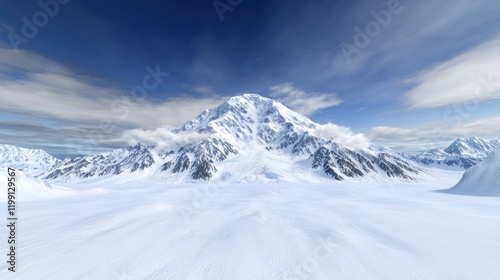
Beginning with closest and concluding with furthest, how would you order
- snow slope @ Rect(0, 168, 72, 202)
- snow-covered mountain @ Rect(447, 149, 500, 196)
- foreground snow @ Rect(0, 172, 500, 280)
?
foreground snow @ Rect(0, 172, 500, 280), snow slope @ Rect(0, 168, 72, 202), snow-covered mountain @ Rect(447, 149, 500, 196)

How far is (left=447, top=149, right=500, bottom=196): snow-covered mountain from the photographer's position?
36.9 m

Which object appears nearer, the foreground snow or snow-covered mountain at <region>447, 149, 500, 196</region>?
the foreground snow

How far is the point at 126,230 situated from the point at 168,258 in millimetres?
6142

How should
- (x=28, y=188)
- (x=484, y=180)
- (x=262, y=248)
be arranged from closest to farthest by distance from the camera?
1. (x=262, y=248)
2. (x=28, y=188)
3. (x=484, y=180)

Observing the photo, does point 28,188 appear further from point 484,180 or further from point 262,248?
point 484,180

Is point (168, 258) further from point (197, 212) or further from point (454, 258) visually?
point (454, 258)

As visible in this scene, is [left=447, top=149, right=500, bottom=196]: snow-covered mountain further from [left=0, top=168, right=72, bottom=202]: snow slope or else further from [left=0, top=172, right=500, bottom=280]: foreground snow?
[left=0, top=168, right=72, bottom=202]: snow slope

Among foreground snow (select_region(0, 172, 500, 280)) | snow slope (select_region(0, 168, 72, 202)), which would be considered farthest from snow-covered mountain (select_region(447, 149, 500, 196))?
snow slope (select_region(0, 168, 72, 202))

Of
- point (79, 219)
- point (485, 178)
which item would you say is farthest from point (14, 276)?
point (485, 178)

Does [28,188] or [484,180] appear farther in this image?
[484,180]

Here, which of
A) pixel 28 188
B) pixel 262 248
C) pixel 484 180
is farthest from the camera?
pixel 484 180

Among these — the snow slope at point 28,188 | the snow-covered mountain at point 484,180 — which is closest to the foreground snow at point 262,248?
the snow slope at point 28,188

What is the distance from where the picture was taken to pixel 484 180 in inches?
1594

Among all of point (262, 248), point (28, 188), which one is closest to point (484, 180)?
point (262, 248)
